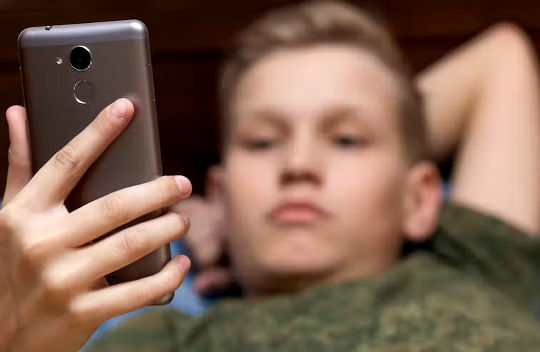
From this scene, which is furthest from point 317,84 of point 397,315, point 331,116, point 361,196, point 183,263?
point 183,263

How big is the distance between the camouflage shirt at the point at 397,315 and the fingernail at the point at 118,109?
1.17ft

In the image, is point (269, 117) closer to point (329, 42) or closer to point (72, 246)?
point (329, 42)

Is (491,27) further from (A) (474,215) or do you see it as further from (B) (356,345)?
(B) (356,345)

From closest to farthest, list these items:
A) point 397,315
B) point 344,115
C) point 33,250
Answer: point 33,250 < point 397,315 < point 344,115

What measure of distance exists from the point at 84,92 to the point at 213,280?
0.53 m

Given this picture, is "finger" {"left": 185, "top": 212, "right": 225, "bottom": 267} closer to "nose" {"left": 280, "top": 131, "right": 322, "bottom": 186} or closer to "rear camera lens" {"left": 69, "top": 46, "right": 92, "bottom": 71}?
"nose" {"left": 280, "top": 131, "right": 322, "bottom": 186}

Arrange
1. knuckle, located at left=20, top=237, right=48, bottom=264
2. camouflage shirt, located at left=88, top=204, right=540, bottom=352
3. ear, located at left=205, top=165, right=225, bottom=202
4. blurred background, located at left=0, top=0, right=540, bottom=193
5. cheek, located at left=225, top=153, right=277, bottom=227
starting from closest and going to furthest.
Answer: knuckle, located at left=20, top=237, right=48, bottom=264, camouflage shirt, located at left=88, top=204, right=540, bottom=352, cheek, located at left=225, top=153, right=277, bottom=227, ear, located at left=205, top=165, right=225, bottom=202, blurred background, located at left=0, top=0, right=540, bottom=193

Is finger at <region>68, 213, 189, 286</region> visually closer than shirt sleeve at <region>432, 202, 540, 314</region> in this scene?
Yes

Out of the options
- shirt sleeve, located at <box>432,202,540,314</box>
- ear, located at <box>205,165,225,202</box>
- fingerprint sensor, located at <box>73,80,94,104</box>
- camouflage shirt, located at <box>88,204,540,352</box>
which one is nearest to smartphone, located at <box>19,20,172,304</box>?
fingerprint sensor, located at <box>73,80,94,104</box>

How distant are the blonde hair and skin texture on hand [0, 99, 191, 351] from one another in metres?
0.47

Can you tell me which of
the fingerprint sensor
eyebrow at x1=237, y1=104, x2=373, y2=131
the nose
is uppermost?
the fingerprint sensor

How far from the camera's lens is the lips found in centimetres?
84

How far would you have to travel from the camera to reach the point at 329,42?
0.95 meters

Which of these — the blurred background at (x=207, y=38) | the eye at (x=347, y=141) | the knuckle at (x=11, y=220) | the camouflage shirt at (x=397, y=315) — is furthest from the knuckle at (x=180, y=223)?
the blurred background at (x=207, y=38)
